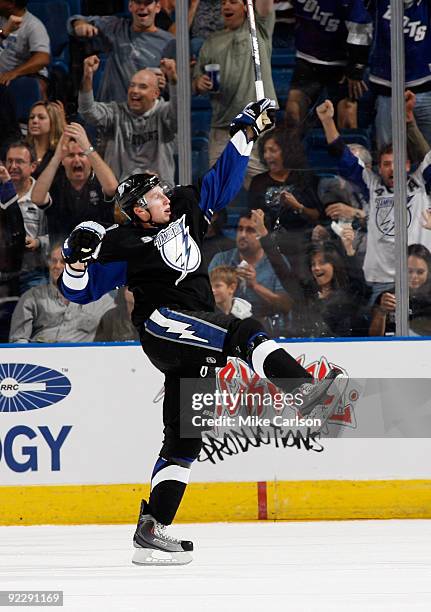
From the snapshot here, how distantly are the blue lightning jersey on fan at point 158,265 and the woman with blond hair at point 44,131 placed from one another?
2.54 meters

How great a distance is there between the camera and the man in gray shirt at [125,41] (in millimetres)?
6738

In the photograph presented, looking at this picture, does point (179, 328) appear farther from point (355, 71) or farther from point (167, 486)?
point (355, 71)

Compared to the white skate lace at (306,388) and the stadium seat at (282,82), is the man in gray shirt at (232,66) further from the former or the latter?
the white skate lace at (306,388)

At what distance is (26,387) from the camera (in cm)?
534

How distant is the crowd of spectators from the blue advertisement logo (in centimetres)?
125

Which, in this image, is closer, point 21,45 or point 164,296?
point 164,296

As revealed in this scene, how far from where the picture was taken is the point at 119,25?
6.84 m

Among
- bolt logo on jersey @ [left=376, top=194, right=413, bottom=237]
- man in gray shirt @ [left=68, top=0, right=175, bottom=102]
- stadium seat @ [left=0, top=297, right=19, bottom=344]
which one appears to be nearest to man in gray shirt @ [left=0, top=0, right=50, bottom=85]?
man in gray shirt @ [left=68, top=0, right=175, bottom=102]

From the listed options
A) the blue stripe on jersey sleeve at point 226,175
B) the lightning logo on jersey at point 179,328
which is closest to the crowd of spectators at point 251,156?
the blue stripe on jersey sleeve at point 226,175

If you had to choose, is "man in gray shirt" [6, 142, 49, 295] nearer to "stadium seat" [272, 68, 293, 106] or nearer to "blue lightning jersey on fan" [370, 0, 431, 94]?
"stadium seat" [272, 68, 293, 106]

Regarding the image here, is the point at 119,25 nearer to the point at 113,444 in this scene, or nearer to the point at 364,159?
the point at 364,159

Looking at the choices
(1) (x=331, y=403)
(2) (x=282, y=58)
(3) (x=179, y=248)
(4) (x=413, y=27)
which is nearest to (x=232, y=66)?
(2) (x=282, y=58)

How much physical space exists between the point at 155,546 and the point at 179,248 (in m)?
1.05

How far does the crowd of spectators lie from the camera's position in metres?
6.62
